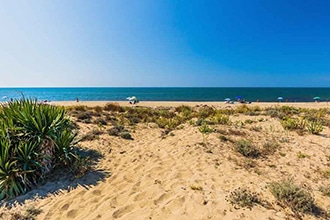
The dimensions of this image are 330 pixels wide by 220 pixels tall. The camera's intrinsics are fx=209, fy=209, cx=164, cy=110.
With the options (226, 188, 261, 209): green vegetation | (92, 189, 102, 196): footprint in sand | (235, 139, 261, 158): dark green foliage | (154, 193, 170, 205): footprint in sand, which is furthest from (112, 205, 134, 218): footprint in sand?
(235, 139, 261, 158): dark green foliage

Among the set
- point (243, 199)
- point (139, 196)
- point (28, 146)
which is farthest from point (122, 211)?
point (28, 146)

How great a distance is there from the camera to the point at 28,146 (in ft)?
16.3

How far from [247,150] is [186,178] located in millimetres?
2613

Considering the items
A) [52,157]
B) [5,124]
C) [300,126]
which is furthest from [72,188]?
[300,126]

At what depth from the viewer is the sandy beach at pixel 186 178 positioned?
3.81 meters

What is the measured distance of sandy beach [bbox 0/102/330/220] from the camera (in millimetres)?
3811

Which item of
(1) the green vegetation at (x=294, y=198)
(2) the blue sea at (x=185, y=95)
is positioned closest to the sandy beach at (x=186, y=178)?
(1) the green vegetation at (x=294, y=198)

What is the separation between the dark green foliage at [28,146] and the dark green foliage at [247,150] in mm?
5106

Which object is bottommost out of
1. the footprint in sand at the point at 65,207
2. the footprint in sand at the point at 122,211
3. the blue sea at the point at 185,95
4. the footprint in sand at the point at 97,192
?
the blue sea at the point at 185,95

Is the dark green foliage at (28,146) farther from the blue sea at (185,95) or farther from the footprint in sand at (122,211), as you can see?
the blue sea at (185,95)

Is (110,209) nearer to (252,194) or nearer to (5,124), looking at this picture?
(252,194)

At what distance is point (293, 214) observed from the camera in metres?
3.55

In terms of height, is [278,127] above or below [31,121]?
below

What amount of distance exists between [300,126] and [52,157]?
9.60m
